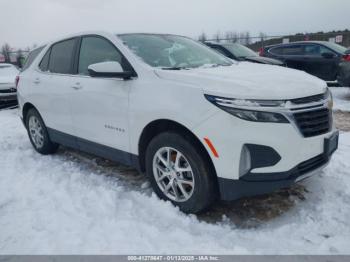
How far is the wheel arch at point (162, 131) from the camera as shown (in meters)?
2.73

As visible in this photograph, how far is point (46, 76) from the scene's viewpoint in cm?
448

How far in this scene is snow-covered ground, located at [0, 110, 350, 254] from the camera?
2541mm

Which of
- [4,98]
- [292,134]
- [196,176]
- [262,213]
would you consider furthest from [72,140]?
[4,98]

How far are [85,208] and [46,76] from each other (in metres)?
2.22

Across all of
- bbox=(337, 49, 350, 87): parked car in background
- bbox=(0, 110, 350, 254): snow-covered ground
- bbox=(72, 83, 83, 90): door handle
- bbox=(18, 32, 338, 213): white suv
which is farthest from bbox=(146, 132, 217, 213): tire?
bbox=(337, 49, 350, 87): parked car in background

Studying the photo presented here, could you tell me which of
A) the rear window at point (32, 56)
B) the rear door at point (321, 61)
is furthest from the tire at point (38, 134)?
the rear door at point (321, 61)

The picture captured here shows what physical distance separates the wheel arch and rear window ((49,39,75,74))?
5.31 ft

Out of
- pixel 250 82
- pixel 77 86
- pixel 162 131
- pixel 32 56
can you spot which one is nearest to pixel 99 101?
pixel 77 86

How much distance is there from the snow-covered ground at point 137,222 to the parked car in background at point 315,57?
5931 millimetres

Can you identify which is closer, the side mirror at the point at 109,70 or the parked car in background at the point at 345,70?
the side mirror at the point at 109,70

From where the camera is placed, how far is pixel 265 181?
8.27 ft

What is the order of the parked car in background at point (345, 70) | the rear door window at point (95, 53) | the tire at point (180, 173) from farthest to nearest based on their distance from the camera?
1. the parked car in background at point (345, 70)
2. the rear door window at point (95, 53)
3. the tire at point (180, 173)

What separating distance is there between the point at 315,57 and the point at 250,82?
305 inches

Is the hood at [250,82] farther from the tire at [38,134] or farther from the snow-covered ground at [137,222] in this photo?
the tire at [38,134]
